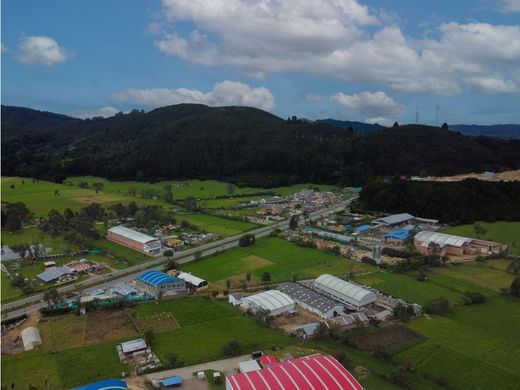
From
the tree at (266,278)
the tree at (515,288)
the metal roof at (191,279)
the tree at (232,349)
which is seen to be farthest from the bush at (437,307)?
the metal roof at (191,279)

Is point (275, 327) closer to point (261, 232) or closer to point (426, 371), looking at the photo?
point (426, 371)

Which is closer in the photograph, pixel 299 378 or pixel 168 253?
pixel 299 378

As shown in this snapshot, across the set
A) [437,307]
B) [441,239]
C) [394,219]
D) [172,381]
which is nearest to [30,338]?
[172,381]

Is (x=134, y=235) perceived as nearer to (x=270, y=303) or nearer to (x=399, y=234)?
(x=270, y=303)

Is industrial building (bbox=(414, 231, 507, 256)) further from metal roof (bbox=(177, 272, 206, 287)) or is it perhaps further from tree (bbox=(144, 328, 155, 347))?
tree (bbox=(144, 328, 155, 347))

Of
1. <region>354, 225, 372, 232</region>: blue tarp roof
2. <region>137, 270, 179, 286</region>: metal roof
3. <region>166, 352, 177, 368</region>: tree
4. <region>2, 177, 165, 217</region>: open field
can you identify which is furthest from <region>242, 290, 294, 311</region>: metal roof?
<region>2, 177, 165, 217</region>: open field

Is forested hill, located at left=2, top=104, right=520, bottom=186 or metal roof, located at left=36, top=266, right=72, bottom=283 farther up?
forested hill, located at left=2, top=104, right=520, bottom=186
